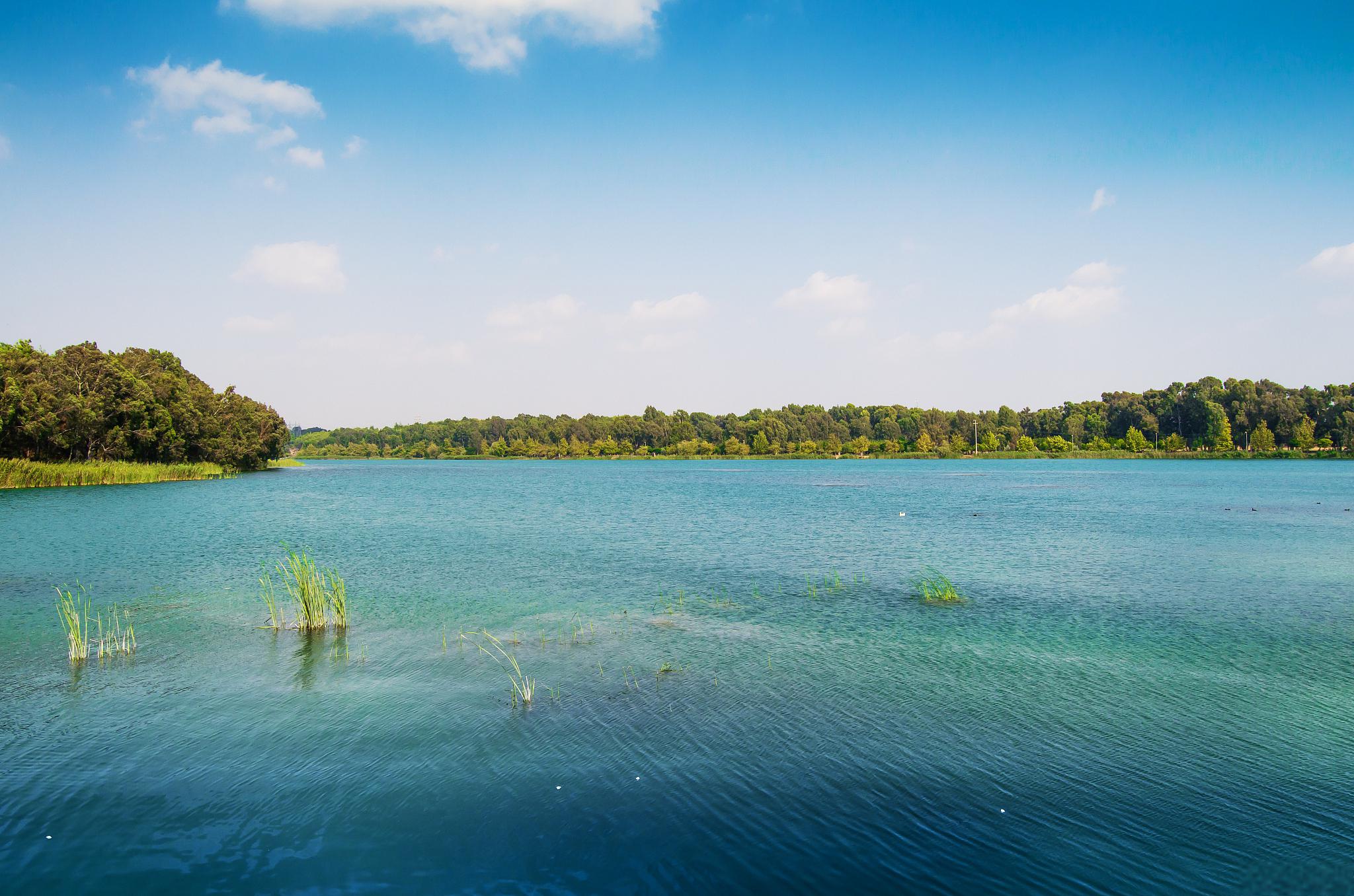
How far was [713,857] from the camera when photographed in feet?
21.5

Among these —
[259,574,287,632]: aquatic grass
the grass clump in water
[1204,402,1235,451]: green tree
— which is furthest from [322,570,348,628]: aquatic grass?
[1204,402,1235,451]: green tree

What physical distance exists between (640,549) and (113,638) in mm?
15773

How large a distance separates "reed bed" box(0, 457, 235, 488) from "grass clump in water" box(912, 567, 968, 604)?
58759 millimetres

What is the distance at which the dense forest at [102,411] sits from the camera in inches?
2055

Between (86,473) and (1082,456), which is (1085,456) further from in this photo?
(86,473)

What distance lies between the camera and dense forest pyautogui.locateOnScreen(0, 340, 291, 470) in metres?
52.2

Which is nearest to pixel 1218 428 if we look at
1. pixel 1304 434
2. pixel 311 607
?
pixel 1304 434

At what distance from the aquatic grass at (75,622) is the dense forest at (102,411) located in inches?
1764

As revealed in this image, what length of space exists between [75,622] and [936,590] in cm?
1743

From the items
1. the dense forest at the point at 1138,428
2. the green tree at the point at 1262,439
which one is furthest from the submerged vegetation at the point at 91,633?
the green tree at the point at 1262,439

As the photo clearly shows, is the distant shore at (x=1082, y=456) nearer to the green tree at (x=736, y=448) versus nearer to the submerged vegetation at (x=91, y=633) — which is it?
the green tree at (x=736, y=448)

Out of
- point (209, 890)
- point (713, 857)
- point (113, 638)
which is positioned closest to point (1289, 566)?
point (713, 857)

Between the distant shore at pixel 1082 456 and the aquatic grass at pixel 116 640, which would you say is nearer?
the aquatic grass at pixel 116 640

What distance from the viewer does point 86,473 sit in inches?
2174
